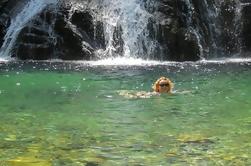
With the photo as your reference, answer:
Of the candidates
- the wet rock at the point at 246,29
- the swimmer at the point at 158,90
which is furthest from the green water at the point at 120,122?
the wet rock at the point at 246,29

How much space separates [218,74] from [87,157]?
13.5 metres

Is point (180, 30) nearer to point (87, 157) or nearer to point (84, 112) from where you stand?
point (84, 112)

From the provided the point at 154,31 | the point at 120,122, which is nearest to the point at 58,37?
the point at 154,31

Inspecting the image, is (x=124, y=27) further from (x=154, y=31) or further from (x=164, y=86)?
(x=164, y=86)

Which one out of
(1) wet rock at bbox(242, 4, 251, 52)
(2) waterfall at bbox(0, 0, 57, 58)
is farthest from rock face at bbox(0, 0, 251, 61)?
(2) waterfall at bbox(0, 0, 57, 58)

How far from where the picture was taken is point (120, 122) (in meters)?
11.0

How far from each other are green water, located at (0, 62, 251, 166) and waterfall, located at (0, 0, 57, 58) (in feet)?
36.0

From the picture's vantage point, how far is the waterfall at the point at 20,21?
30.5 metres

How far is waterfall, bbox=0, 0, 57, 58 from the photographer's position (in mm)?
30453

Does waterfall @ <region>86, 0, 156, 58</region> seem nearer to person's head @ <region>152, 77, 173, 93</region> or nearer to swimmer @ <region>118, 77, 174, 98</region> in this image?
swimmer @ <region>118, 77, 174, 98</region>

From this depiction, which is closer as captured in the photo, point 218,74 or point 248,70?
point 218,74

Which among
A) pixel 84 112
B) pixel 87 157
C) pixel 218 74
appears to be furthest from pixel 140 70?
pixel 87 157

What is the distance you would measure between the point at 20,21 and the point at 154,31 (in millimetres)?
7689

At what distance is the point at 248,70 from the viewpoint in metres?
22.5
